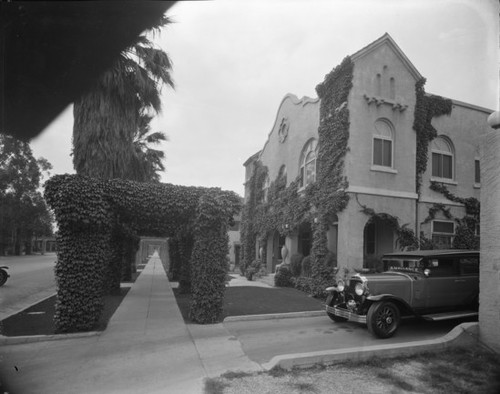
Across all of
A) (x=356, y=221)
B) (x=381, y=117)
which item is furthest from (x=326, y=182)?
(x=381, y=117)

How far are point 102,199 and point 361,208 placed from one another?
881cm

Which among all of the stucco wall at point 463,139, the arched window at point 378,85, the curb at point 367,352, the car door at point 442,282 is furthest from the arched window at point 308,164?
the curb at point 367,352

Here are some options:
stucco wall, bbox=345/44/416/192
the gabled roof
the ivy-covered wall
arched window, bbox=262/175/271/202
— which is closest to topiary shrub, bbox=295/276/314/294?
the ivy-covered wall

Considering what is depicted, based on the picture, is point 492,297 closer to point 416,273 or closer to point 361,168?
point 416,273

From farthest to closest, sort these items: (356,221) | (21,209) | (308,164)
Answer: (21,209), (308,164), (356,221)

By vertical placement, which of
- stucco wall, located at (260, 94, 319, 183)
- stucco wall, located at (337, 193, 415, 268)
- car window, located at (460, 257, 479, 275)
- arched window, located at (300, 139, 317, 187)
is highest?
stucco wall, located at (260, 94, 319, 183)

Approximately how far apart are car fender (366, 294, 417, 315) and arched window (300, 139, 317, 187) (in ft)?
27.6

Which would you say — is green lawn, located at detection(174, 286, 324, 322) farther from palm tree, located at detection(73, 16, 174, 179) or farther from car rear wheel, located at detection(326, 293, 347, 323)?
palm tree, located at detection(73, 16, 174, 179)

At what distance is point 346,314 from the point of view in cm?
809

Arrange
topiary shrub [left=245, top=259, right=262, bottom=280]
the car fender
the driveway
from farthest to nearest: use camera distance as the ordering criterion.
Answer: topiary shrub [left=245, top=259, right=262, bottom=280], the car fender, the driveway

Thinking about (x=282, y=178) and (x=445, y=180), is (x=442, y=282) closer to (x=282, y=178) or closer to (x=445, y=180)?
(x=445, y=180)

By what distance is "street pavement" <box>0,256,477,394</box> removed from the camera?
5.07 m

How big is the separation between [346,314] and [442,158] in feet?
34.1

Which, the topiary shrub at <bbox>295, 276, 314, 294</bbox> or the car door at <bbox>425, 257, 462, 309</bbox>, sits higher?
the car door at <bbox>425, 257, 462, 309</bbox>
